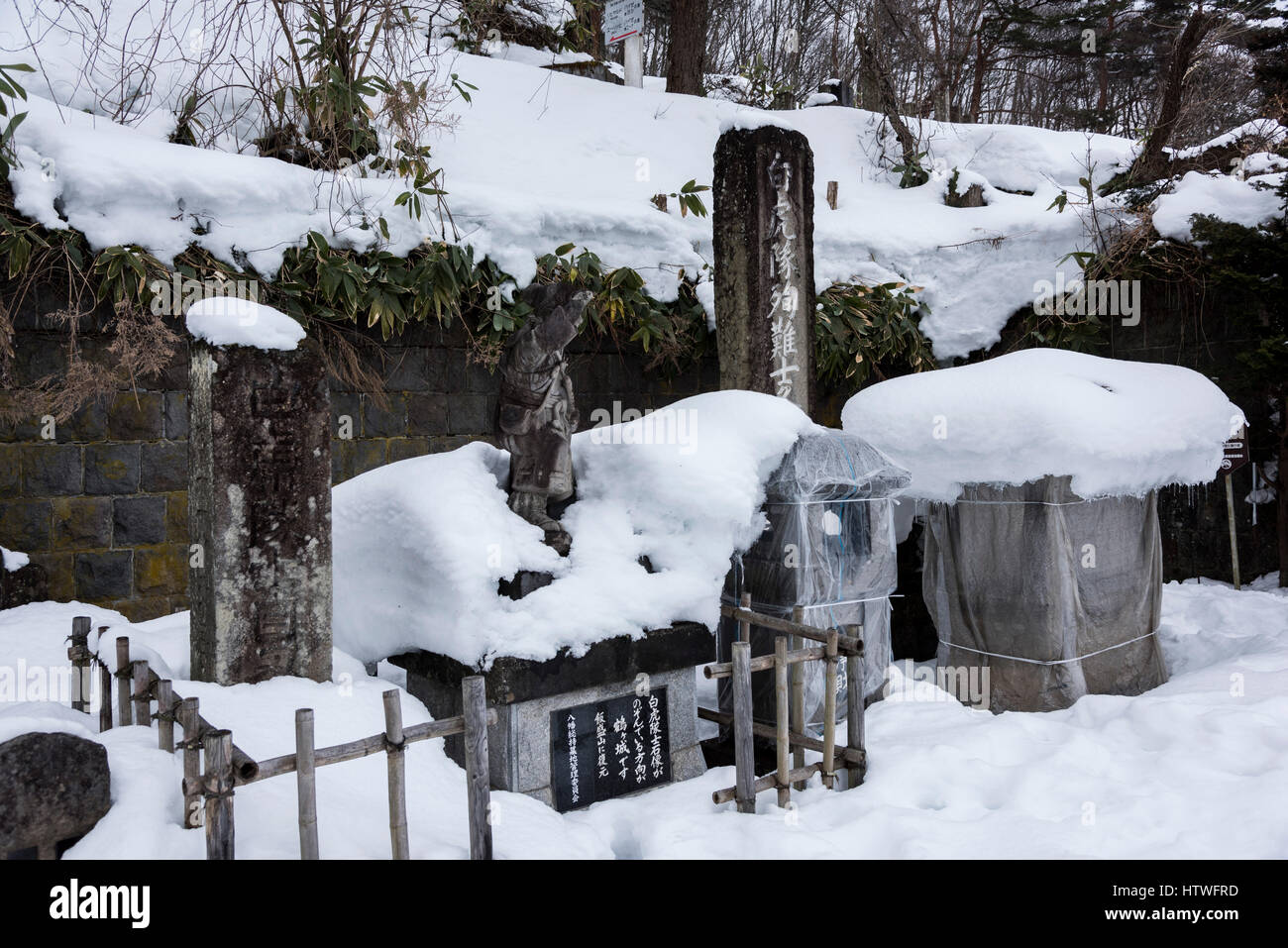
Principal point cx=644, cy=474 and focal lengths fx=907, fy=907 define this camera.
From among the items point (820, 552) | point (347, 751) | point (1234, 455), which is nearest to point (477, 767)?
point (347, 751)

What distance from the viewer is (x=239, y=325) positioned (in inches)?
157

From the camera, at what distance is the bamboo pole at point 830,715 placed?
163 inches

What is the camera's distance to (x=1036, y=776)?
4312 mm

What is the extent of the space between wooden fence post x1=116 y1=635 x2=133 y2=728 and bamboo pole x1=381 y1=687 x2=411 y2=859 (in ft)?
4.50

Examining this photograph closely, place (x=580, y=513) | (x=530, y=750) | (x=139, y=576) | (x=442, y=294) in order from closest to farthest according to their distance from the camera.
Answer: (x=530, y=750), (x=580, y=513), (x=139, y=576), (x=442, y=294)

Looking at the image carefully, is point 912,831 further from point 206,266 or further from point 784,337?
point 206,266

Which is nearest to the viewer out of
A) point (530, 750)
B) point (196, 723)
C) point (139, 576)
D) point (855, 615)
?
point (196, 723)

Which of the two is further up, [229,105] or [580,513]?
[229,105]

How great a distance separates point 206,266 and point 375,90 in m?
2.16

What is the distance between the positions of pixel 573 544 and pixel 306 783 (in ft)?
6.33

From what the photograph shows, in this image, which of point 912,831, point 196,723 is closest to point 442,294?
point 196,723

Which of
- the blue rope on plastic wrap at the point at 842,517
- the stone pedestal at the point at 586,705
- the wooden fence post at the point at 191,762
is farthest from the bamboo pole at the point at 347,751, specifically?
the blue rope on plastic wrap at the point at 842,517

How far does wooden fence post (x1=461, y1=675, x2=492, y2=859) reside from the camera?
316cm

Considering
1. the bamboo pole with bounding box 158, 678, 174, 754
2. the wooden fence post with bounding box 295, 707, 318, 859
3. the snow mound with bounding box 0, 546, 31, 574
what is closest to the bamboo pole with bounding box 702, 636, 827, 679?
the wooden fence post with bounding box 295, 707, 318, 859
